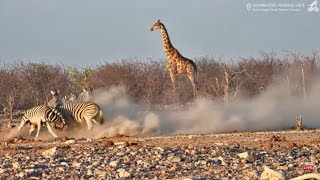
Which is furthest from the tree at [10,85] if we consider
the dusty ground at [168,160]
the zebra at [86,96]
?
the dusty ground at [168,160]

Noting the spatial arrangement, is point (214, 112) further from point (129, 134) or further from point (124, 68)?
point (124, 68)

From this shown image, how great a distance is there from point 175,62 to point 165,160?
11092mm

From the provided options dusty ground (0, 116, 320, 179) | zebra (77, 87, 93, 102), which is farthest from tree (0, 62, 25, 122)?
dusty ground (0, 116, 320, 179)

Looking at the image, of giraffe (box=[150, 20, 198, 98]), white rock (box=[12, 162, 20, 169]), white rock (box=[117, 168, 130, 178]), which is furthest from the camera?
giraffe (box=[150, 20, 198, 98])

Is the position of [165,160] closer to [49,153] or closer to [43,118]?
[49,153]

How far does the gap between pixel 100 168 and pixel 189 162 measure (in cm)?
146

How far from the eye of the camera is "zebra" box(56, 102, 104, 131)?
21797 mm

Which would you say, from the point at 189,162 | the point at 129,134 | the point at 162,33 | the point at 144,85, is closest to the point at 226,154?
the point at 189,162

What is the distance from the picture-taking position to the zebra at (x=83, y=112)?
21.8 m

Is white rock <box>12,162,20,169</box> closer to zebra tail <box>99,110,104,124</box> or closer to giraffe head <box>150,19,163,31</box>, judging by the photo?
zebra tail <box>99,110,104,124</box>

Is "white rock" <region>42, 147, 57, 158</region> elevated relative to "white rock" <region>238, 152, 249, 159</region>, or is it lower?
elevated

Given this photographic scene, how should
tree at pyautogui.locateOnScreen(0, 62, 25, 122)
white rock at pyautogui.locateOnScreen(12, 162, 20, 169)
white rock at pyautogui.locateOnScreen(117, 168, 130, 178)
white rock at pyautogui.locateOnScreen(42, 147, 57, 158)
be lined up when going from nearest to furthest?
white rock at pyautogui.locateOnScreen(117, 168, 130, 178) → white rock at pyautogui.locateOnScreen(12, 162, 20, 169) → white rock at pyautogui.locateOnScreen(42, 147, 57, 158) → tree at pyautogui.locateOnScreen(0, 62, 25, 122)

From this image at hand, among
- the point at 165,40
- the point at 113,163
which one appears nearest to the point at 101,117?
the point at 165,40

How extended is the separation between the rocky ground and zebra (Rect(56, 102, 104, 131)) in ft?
16.6
